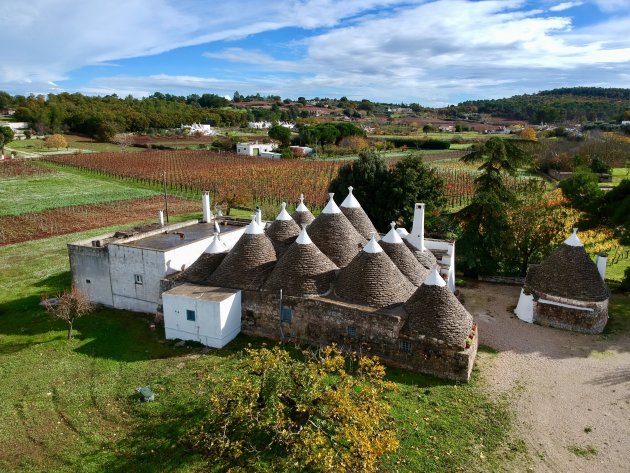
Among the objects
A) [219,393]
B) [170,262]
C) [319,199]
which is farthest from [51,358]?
[319,199]

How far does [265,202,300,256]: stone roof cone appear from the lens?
19.1 m

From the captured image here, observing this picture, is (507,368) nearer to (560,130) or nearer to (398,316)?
(398,316)

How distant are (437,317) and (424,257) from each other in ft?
18.1

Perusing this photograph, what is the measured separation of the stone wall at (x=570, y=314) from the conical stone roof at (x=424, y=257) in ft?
14.3

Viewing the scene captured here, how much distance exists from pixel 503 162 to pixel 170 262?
17.3 metres

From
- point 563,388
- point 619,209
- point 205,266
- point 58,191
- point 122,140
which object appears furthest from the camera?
point 122,140

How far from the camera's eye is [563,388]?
14.0 m

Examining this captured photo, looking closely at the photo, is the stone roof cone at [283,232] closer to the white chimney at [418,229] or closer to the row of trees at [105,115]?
the white chimney at [418,229]

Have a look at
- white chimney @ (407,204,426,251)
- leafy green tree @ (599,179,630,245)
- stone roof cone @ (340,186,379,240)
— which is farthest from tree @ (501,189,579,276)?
stone roof cone @ (340,186,379,240)

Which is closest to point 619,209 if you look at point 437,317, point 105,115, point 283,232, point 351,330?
point 437,317

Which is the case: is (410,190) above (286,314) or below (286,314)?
above

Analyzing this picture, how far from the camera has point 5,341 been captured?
16.8 meters

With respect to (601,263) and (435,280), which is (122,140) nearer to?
(435,280)

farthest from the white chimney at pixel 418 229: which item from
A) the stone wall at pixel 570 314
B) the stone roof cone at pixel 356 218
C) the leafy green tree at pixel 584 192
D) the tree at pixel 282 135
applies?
the tree at pixel 282 135
